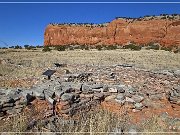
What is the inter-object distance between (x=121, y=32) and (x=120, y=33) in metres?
0.46

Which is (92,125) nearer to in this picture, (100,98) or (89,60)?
(100,98)

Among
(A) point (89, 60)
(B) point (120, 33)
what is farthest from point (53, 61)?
(B) point (120, 33)

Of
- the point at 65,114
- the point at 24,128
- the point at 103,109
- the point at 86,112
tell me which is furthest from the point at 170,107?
the point at 24,128

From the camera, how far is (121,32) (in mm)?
82812

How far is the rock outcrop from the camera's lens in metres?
75.7

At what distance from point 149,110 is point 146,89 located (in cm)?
134

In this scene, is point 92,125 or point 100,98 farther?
point 100,98

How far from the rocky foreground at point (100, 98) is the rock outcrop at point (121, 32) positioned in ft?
199

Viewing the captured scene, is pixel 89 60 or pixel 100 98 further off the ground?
pixel 89 60

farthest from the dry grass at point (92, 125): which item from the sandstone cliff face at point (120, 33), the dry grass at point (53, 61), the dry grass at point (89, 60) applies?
the sandstone cliff face at point (120, 33)

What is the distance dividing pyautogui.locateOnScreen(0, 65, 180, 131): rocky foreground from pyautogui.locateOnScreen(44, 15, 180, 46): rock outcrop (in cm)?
6070

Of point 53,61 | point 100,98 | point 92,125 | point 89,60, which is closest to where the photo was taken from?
point 92,125

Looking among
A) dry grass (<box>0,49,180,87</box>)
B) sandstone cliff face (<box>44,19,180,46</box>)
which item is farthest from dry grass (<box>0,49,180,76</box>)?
sandstone cliff face (<box>44,19,180,46</box>)

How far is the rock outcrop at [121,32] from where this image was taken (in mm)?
75688
